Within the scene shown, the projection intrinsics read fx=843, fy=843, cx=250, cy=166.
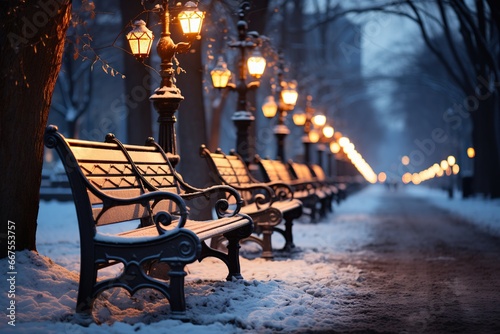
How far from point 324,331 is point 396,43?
44120mm

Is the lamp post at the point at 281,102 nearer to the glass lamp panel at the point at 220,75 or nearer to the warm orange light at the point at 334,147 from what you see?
the glass lamp panel at the point at 220,75

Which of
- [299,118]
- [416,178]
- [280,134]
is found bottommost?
[416,178]

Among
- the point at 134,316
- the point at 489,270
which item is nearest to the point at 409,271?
the point at 489,270

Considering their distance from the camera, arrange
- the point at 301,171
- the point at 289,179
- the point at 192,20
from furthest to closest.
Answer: the point at 301,171, the point at 289,179, the point at 192,20

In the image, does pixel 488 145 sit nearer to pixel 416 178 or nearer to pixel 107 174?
pixel 107 174

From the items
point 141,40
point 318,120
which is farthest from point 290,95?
point 141,40

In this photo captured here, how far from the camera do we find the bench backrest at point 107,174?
607 centimetres

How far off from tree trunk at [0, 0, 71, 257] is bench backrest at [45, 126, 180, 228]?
0.73 metres

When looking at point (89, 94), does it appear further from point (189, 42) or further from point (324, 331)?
point (324, 331)

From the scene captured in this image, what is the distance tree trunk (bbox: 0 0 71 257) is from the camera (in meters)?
7.27

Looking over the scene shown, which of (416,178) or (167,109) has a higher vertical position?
(167,109)

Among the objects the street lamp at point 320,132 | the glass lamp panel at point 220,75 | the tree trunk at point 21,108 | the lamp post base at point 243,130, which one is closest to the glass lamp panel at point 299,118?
the street lamp at point 320,132

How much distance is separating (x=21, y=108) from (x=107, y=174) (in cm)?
114

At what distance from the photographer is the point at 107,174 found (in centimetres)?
681
